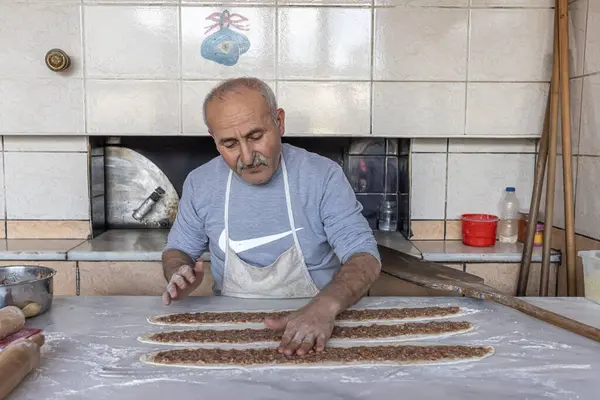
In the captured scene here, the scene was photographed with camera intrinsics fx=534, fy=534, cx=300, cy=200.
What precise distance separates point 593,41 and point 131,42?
204 centimetres

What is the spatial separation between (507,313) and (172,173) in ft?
6.47

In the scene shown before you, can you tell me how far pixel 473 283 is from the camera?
5.45 feet

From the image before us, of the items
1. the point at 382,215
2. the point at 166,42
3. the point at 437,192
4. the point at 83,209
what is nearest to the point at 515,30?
the point at 437,192

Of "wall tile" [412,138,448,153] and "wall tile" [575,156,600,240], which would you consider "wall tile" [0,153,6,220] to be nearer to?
"wall tile" [412,138,448,153]

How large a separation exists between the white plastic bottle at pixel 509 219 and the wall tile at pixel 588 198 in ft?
1.29

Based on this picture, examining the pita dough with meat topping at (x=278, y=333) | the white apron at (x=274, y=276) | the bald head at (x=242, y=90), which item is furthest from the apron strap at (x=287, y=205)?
the pita dough with meat topping at (x=278, y=333)

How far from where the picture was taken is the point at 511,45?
99.8 inches

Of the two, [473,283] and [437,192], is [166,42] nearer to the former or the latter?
[437,192]

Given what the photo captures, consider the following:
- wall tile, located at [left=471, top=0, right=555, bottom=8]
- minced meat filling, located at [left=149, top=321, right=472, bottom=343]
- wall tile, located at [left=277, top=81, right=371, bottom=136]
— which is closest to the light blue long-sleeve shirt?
minced meat filling, located at [left=149, top=321, right=472, bottom=343]

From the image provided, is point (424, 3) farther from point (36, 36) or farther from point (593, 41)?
point (36, 36)

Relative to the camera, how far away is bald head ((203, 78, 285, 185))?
1.58 meters

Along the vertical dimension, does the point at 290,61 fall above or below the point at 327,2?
below

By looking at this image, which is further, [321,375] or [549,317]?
[549,317]

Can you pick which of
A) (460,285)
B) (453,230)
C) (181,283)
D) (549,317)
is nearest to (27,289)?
(181,283)
